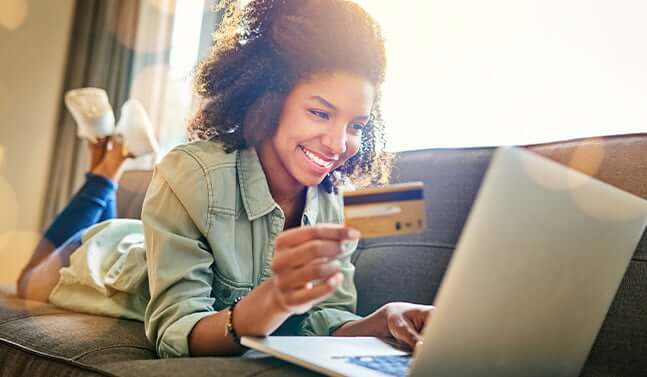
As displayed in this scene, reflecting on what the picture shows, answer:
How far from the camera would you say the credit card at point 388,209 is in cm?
66

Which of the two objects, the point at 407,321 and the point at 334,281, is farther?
the point at 407,321

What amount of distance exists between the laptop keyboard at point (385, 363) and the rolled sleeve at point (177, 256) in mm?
259

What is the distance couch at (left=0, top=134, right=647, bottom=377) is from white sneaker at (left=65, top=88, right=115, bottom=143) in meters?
0.70

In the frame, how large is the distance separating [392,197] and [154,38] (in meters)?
2.84

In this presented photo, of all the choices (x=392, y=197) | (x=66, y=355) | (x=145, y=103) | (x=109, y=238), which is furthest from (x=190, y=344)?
(x=145, y=103)

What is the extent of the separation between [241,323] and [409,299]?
608 mm

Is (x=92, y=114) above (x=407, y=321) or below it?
above

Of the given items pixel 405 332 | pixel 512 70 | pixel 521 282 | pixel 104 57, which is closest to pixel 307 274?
pixel 521 282

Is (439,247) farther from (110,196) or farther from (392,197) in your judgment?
(110,196)

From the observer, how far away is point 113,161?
2.14 meters

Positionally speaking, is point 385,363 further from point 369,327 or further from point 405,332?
point 369,327

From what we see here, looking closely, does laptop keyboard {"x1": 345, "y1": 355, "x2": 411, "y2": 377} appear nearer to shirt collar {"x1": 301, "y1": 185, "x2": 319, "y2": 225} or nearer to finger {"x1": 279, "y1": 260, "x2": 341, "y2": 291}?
finger {"x1": 279, "y1": 260, "x2": 341, "y2": 291}

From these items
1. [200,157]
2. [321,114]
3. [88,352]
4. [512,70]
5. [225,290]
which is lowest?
[88,352]

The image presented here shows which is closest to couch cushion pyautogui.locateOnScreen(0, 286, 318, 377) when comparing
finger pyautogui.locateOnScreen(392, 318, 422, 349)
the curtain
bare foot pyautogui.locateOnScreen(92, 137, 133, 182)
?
finger pyautogui.locateOnScreen(392, 318, 422, 349)
